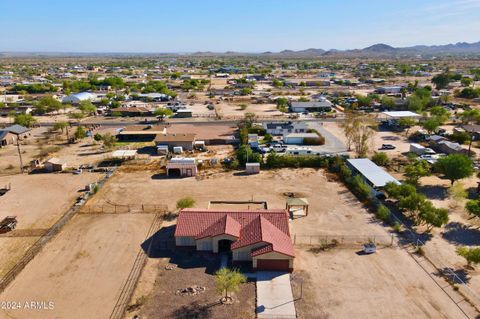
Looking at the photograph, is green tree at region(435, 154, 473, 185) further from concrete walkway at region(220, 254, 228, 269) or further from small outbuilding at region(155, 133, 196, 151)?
small outbuilding at region(155, 133, 196, 151)

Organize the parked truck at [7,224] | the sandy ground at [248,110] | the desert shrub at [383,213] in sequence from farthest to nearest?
the sandy ground at [248,110], the desert shrub at [383,213], the parked truck at [7,224]

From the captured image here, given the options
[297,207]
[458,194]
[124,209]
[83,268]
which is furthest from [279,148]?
[83,268]

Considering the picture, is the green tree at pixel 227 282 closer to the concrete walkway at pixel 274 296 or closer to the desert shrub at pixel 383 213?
the concrete walkway at pixel 274 296

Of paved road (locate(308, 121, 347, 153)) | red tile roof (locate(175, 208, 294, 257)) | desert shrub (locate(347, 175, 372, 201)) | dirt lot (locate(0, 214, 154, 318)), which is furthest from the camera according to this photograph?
paved road (locate(308, 121, 347, 153))

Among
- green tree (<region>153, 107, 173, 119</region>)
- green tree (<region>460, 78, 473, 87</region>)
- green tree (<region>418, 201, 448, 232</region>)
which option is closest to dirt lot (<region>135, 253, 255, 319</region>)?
green tree (<region>418, 201, 448, 232</region>)

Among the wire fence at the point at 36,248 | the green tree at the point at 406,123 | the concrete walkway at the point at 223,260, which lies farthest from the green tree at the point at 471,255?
the green tree at the point at 406,123

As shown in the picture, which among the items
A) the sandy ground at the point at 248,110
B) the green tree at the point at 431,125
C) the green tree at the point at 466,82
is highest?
the green tree at the point at 466,82
